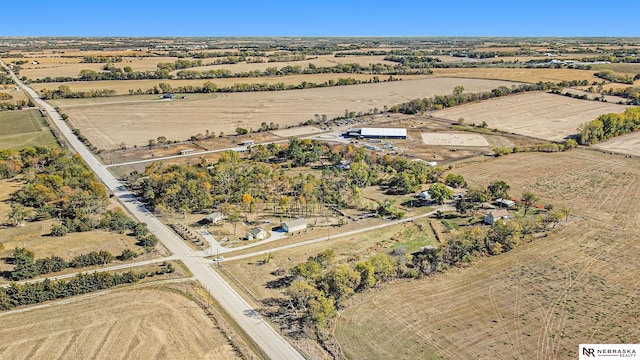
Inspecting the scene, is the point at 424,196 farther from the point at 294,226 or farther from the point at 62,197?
the point at 62,197

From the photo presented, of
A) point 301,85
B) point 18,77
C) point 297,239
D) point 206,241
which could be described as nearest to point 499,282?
point 297,239

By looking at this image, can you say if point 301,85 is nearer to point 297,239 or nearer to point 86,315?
point 297,239

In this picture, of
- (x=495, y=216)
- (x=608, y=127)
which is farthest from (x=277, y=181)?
(x=608, y=127)

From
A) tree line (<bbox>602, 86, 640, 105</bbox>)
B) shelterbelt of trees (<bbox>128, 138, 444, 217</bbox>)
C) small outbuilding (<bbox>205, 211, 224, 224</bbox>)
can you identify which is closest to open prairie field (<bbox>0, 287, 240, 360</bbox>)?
small outbuilding (<bbox>205, 211, 224, 224</bbox>)

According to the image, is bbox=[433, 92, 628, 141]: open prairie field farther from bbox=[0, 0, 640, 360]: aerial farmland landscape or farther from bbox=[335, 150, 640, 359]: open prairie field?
bbox=[335, 150, 640, 359]: open prairie field
